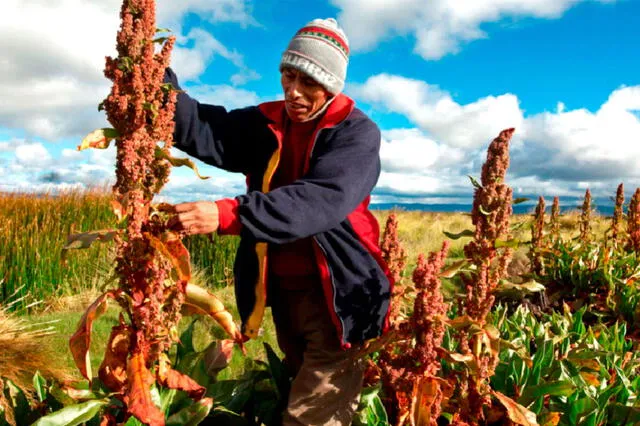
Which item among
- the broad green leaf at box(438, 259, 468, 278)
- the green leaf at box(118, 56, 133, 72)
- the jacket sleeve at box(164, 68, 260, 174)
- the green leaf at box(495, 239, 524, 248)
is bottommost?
the broad green leaf at box(438, 259, 468, 278)

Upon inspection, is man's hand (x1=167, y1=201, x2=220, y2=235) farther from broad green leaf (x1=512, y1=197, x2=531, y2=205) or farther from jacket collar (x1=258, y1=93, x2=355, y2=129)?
broad green leaf (x1=512, y1=197, x2=531, y2=205)

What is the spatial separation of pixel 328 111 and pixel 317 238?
0.60 m

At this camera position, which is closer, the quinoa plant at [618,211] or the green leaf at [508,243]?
the green leaf at [508,243]

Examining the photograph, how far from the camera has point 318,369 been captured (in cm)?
258

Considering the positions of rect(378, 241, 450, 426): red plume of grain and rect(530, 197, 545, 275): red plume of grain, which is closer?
rect(378, 241, 450, 426): red plume of grain

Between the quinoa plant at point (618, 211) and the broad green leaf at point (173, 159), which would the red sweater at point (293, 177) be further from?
the quinoa plant at point (618, 211)

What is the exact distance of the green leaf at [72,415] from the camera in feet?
6.46

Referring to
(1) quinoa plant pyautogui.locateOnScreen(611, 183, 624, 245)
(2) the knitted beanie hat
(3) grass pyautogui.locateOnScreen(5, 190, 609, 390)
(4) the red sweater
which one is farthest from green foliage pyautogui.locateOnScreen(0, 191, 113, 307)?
(1) quinoa plant pyautogui.locateOnScreen(611, 183, 624, 245)

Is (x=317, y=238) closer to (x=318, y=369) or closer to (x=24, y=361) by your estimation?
(x=318, y=369)

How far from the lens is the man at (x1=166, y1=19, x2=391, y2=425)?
8.13ft

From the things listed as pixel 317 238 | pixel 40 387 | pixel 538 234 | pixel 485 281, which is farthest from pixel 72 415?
pixel 538 234

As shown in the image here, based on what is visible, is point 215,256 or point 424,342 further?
point 215,256

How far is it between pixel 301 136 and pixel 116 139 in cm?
103

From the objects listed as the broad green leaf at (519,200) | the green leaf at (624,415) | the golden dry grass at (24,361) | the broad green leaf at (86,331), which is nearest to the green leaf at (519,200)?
the broad green leaf at (519,200)
